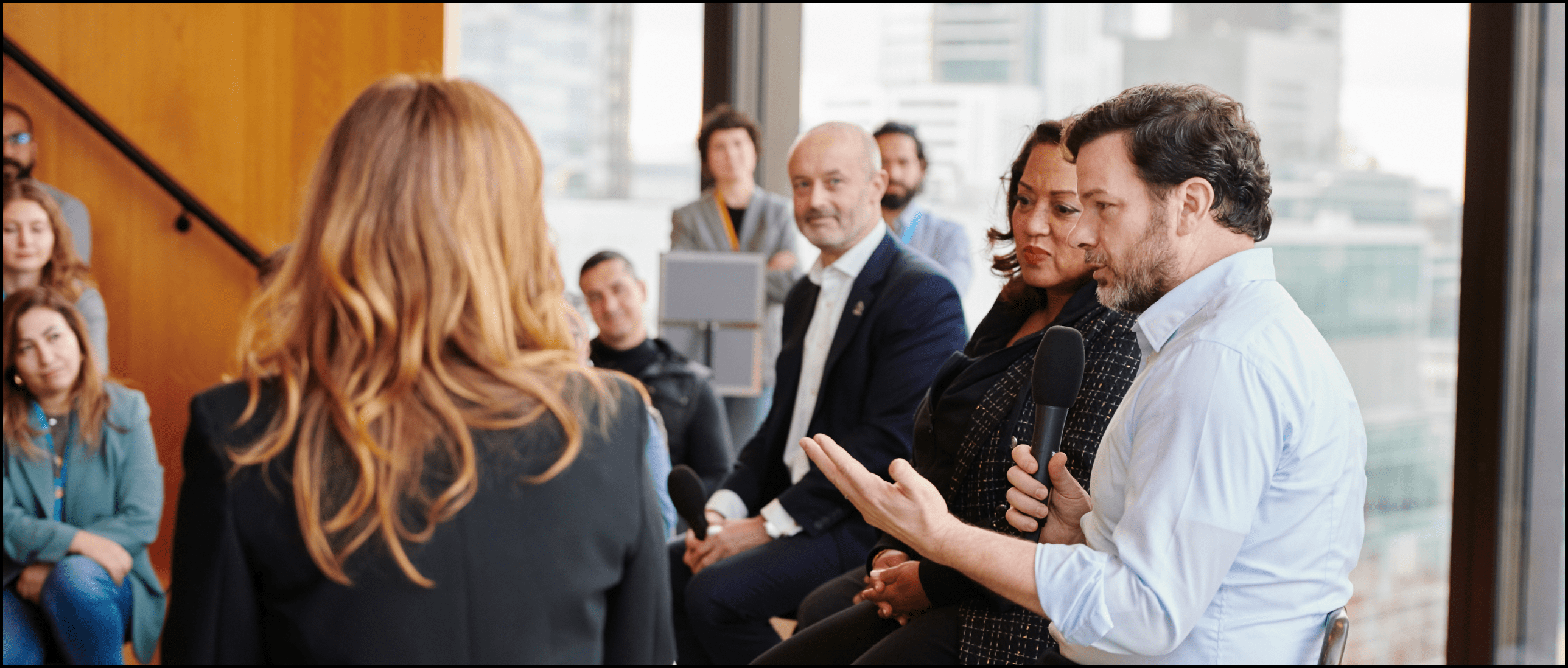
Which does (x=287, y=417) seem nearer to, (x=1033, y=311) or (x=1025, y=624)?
(x=1025, y=624)

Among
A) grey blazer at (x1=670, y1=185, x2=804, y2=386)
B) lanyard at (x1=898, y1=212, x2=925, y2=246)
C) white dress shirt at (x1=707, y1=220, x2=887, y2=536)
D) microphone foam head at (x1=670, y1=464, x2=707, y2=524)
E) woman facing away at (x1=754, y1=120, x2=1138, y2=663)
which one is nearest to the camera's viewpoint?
woman facing away at (x1=754, y1=120, x2=1138, y2=663)

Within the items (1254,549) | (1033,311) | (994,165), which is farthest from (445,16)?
(1254,549)

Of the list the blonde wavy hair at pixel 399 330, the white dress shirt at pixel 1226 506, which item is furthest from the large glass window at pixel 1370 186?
the blonde wavy hair at pixel 399 330

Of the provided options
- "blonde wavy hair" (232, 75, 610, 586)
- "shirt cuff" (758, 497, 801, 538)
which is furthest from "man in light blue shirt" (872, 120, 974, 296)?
"blonde wavy hair" (232, 75, 610, 586)

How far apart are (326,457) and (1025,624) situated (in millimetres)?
1012

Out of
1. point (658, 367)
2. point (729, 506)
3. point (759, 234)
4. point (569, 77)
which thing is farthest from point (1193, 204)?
point (569, 77)

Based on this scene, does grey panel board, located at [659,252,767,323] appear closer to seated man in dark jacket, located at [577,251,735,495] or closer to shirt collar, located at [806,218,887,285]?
seated man in dark jacket, located at [577,251,735,495]

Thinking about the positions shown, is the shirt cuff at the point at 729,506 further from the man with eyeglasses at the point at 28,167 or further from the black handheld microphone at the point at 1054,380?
the man with eyeglasses at the point at 28,167

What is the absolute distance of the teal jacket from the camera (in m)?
2.95

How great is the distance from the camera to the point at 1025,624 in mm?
1579

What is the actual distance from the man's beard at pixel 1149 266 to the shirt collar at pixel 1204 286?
0.02m

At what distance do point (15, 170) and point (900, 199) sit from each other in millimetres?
3051

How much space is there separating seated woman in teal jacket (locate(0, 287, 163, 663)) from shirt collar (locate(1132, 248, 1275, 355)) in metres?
2.84

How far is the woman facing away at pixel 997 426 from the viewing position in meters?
1.60
